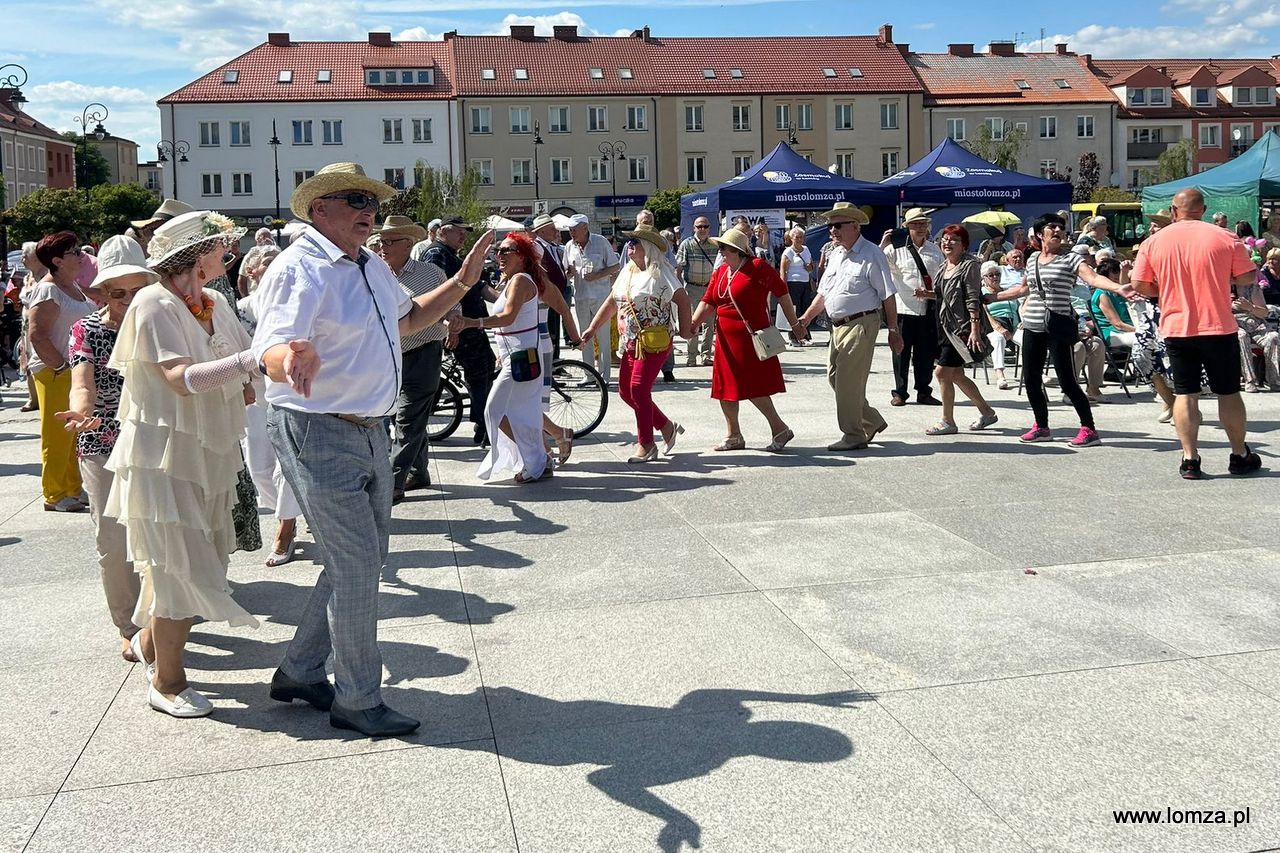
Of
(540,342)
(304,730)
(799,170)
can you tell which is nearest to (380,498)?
(304,730)

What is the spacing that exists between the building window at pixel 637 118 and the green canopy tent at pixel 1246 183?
49061 mm

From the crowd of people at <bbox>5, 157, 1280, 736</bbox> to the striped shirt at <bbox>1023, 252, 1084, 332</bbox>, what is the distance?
0.03m

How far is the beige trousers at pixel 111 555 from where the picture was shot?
5.20m

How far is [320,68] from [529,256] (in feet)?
226

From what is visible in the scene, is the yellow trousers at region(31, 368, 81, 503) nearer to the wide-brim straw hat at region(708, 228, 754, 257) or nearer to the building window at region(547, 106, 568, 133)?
the wide-brim straw hat at region(708, 228, 754, 257)

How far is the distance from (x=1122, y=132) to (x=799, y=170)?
68756 millimetres

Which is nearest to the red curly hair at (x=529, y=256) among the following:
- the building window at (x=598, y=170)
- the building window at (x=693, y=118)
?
the building window at (x=598, y=170)

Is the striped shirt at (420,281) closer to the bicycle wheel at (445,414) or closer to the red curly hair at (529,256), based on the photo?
the red curly hair at (529,256)

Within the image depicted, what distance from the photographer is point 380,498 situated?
428 centimetres

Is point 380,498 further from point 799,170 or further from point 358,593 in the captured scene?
point 799,170

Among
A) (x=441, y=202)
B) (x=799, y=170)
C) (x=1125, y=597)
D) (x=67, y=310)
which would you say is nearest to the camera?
(x=1125, y=597)

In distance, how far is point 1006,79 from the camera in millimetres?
78625

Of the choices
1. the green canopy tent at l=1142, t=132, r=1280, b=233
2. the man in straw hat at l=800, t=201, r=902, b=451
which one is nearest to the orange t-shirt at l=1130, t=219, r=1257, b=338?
the man in straw hat at l=800, t=201, r=902, b=451

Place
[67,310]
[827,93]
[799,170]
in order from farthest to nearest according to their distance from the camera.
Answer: [827,93]
[799,170]
[67,310]
